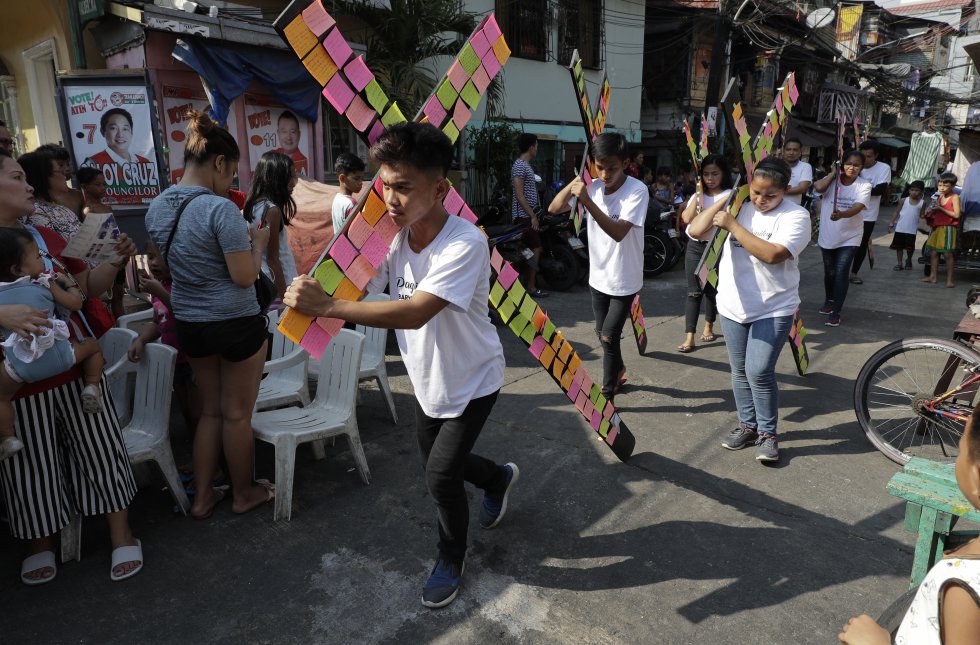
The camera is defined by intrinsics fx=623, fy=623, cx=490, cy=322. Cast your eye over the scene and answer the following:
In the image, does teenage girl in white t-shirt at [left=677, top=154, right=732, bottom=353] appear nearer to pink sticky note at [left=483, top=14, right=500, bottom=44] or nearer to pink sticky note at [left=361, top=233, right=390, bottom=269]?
pink sticky note at [left=483, top=14, right=500, bottom=44]

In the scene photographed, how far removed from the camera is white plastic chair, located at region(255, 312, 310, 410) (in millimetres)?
3484

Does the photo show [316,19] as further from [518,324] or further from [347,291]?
[518,324]

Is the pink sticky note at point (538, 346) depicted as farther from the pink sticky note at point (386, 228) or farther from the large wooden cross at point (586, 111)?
the large wooden cross at point (586, 111)

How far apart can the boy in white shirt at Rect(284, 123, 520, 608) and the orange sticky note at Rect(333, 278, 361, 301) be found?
110 mm

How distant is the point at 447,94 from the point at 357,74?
36cm

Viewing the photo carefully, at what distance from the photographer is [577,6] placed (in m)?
13.1

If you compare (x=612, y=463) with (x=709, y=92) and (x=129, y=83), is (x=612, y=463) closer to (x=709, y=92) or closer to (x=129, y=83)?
(x=129, y=83)

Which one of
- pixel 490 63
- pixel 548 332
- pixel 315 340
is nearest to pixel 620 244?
pixel 548 332

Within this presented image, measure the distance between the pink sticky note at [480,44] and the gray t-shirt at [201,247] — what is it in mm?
1161

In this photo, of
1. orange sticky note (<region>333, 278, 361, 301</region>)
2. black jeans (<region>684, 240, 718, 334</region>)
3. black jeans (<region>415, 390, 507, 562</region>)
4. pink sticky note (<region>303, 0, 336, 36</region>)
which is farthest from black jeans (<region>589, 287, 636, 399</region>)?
pink sticky note (<region>303, 0, 336, 36</region>)

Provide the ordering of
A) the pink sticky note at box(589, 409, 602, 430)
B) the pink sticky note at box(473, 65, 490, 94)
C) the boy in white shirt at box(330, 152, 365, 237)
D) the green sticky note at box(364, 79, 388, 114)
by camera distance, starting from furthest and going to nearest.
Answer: the boy in white shirt at box(330, 152, 365, 237)
the pink sticky note at box(589, 409, 602, 430)
the pink sticky note at box(473, 65, 490, 94)
the green sticky note at box(364, 79, 388, 114)

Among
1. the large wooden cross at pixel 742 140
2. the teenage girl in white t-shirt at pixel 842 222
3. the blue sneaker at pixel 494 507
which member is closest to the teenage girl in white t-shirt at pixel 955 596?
the blue sneaker at pixel 494 507

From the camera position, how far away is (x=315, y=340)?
1849 mm

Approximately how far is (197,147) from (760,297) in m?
2.85
